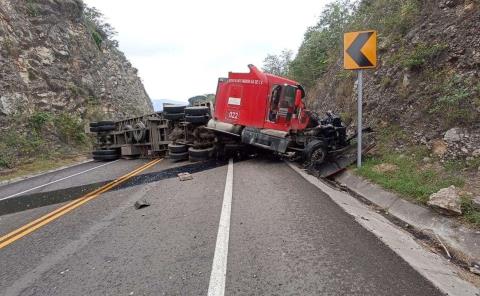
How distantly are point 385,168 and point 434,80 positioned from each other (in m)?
2.67

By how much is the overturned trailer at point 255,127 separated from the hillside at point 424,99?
1.35 metres

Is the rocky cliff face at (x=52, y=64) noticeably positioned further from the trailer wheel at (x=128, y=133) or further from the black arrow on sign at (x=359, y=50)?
the black arrow on sign at (x=359, y=50)

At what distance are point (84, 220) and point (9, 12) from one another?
19885mm

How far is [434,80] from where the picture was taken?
8281mm

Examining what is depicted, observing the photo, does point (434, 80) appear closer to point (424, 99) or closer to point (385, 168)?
point (424, 99)

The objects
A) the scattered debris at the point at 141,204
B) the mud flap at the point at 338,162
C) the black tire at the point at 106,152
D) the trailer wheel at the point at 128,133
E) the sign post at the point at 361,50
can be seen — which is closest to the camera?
the scattered debris at the point at 141,204

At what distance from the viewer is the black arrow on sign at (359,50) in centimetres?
752

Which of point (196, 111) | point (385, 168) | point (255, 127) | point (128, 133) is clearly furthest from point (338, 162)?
point (128, 133)

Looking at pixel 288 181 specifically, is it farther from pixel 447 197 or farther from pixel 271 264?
pixel 271 264

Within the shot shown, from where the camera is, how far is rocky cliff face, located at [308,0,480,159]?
6895 millimetres

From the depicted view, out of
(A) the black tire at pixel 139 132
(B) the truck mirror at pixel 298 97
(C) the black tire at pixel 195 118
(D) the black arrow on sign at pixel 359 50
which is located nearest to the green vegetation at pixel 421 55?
(D) the black arrow on sign at pixel 359 50

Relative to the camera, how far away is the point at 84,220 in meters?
6.05

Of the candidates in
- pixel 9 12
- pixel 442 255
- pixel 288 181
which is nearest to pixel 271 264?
pixel 442 255

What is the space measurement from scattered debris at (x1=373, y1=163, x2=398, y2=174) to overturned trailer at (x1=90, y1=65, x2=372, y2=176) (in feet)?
3.98
